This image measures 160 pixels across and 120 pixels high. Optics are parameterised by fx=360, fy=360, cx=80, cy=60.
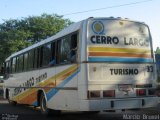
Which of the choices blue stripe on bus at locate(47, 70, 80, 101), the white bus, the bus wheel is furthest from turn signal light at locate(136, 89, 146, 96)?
the bus wheel

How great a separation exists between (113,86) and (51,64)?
10.6ft

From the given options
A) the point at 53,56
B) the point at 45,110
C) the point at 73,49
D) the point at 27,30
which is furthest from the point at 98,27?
the point at 27,30

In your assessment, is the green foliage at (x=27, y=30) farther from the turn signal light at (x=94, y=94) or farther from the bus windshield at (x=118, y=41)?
the turn signal light at (x=94, y=94)

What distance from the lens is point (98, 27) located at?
11.3 m

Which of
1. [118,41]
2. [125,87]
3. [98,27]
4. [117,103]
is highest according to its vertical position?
[98,27]

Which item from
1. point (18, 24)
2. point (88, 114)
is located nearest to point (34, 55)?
point (88, 114)

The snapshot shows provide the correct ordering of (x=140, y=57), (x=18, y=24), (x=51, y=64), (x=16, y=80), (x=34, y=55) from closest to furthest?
(x=140, y=57) → (x=51, y=64) → (x=34, y=55) → (x=16, y=80) → (x=18, y=24)

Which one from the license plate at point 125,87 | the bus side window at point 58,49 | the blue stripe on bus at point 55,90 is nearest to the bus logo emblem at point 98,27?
the blue stripe on bus at point 55,90

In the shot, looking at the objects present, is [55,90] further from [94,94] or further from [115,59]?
[115,59]

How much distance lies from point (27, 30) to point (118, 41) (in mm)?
48252

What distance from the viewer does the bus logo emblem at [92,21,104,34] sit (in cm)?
1120

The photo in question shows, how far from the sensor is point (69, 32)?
11.9 metres

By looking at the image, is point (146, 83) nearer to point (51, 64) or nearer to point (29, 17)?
point (51, 64)

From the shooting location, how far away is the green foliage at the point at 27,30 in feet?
177
